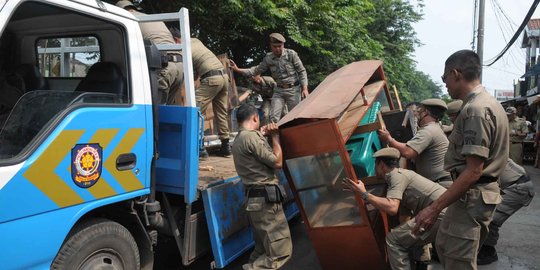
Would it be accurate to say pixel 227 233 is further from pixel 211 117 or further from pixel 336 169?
pixel 211 117

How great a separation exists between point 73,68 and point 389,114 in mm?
3419

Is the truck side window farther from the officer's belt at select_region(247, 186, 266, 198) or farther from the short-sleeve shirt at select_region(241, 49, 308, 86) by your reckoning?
the short-sleeve shirt at select_region(241, 49, 308, 86)

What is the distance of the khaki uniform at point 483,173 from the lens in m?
2.49

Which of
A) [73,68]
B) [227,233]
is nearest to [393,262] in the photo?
[227,233]

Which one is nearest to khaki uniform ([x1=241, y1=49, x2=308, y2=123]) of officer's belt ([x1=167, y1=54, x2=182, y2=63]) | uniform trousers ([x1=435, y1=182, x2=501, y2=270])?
officer's belt ([x1=167, y1=54, x2=182, y2=63])

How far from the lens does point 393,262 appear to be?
3.50 metres

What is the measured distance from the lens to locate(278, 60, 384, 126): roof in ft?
11.7

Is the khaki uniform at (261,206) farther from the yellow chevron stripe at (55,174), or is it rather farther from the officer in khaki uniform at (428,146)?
the yellow chevron stripe at (55,174)

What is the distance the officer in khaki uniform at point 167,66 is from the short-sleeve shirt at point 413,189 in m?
2.11

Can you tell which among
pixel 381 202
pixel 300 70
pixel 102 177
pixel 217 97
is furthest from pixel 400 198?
pixel 300 70

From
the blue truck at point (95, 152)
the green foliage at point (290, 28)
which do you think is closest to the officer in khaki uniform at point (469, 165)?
the blue truck at point (95, 152)

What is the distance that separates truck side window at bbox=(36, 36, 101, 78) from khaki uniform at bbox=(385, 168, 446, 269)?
2.48m

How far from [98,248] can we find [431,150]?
3.08m

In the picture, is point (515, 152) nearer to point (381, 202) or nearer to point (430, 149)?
point (430, 149)
